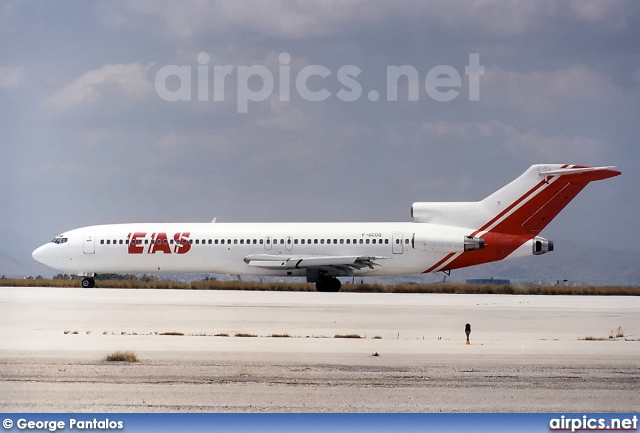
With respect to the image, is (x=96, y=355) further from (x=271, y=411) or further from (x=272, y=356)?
(x=271, y=411)

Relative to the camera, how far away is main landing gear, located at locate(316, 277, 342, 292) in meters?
42.8

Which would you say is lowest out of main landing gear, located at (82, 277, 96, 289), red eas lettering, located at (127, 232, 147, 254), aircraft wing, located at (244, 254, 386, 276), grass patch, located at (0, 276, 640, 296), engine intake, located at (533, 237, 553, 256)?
grass patch, located at (0, 276, 640, 296)

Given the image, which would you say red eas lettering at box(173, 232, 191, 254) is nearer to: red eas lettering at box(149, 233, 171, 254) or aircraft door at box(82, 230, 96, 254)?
red eas lettering at box(149, 233, 171, 254)

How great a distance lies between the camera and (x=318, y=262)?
42.2m

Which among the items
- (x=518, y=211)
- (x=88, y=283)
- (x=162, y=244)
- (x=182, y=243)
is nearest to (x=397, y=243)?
(x=518, y=211)

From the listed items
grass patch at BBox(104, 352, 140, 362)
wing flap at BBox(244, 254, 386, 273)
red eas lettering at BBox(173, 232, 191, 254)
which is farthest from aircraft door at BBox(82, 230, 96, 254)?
grass patch at BBox(104, 352, 140, 362)

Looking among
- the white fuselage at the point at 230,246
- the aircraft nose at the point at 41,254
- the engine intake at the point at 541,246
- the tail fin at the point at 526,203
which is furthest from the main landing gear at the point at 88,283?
the engine intake at the point at 541,246

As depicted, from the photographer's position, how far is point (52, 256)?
46656 millimetres

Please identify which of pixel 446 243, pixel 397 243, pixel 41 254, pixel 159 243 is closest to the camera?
pixel 446 243

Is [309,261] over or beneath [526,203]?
beneath

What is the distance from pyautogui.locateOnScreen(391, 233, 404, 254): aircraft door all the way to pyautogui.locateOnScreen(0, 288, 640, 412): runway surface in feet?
54.1

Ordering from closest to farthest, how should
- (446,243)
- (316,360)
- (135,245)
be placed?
(316,360), (446,243), (135,245)

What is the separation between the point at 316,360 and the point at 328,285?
2734 cm

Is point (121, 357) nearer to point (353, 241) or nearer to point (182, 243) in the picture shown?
point (353, 241)
